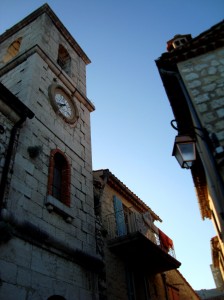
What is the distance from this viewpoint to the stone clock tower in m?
5.64

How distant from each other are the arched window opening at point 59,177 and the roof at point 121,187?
2.53 meters

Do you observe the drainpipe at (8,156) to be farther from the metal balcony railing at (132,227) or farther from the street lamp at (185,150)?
the metal balcony railing at (132,227)

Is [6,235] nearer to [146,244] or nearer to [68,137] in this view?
[68,137]

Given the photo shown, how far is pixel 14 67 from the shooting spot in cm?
1007

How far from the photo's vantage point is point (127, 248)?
9547mm

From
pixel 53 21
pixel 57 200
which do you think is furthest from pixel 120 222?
pixel 53 21

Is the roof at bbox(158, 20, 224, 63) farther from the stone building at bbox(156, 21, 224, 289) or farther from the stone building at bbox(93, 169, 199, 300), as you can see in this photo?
the stone building at bbox(93, 169, 199, 300)

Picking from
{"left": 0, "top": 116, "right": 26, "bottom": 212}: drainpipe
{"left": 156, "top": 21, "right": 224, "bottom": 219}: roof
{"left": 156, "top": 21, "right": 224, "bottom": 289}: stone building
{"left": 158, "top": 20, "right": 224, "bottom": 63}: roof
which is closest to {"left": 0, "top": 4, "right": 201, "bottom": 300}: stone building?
{"left": 0, "top": 116, "right": 26, "bottom": 212}: drainpipe

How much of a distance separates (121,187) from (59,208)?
4914 millimetres

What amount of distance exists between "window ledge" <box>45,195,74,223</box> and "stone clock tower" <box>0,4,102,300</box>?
2cm

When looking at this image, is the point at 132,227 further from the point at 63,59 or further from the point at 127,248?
the point at 63,59

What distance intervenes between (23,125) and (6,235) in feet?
9.91

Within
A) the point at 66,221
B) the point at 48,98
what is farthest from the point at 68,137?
the point at 66,221

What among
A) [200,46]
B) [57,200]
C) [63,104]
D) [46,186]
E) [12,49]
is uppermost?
[12,49]
